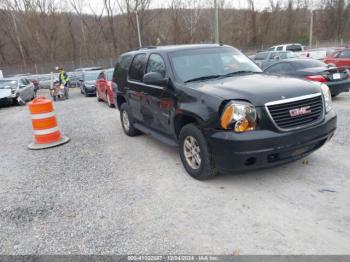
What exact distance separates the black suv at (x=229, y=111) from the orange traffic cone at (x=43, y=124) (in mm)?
2869

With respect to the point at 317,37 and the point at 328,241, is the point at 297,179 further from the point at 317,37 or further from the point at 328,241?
the point at 317,37

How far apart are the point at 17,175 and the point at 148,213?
3.00m

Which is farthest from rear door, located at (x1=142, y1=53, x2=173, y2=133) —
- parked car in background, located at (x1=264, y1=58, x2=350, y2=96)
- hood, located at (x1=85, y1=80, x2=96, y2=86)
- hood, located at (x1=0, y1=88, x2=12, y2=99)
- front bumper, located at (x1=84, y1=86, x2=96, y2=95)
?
hood, located at (x1=0, y1=88, x2=12, y2=99)

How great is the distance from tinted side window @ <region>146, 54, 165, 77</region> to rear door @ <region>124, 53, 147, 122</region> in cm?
24

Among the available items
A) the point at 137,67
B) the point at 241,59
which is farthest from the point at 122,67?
the point at 241,59

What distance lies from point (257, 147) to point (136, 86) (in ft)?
10.7

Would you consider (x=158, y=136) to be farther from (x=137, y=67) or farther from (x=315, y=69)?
(x=315, y=69)

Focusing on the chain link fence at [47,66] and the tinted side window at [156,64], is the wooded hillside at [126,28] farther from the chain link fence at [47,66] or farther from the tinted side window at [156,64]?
the tinted side window at [156,64]

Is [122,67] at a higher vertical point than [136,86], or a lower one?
higher

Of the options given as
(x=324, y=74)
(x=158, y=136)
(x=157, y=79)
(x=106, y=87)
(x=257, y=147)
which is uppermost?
(x=157, y=79)

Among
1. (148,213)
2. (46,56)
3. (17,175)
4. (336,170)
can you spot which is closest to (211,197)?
(148,213)

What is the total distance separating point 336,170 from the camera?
4469mm

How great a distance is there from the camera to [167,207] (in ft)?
12.5

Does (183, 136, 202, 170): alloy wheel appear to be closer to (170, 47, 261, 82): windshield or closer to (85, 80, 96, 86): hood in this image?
(170, 47, 261, 82): windshield
